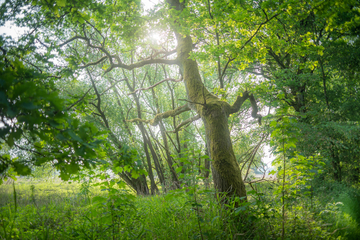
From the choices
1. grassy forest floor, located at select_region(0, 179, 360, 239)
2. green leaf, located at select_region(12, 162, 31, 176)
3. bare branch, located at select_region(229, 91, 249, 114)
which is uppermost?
bare branch, located at select_region(229, 91, 249, 114)

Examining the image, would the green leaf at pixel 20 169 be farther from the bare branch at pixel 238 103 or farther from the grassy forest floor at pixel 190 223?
the bare branch at pixel 238 103

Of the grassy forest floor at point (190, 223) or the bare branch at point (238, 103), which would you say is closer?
the grassy forest floor at point (190, 223)

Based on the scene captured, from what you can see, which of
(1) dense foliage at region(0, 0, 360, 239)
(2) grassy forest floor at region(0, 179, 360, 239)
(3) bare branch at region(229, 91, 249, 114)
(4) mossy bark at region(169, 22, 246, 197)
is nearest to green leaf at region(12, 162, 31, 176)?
(1) dense foliage at region(0, 0, 360, 239)

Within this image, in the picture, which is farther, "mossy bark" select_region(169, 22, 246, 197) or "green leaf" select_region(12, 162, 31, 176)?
"mossy bark" select_region(169, 22, 246, 197)

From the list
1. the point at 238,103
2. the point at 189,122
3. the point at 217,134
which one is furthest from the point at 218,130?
the point at 189,122

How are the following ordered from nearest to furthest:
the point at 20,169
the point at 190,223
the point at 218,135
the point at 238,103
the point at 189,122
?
the point at 20,169, the point at 190,223, the point at 218,135, the point at 238,103, the point at 189,122

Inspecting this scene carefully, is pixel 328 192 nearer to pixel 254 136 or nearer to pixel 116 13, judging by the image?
pixel 254 136

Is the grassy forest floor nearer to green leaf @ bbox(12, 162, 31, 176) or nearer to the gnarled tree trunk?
the gnarled tree trunk

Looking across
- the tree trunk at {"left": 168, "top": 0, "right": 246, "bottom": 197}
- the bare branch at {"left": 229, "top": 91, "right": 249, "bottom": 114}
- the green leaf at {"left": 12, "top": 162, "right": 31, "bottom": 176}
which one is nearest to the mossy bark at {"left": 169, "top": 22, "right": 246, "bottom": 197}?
the tree trunk at {"left": 168, "top": 0, "right": 246, "bottom": 197}

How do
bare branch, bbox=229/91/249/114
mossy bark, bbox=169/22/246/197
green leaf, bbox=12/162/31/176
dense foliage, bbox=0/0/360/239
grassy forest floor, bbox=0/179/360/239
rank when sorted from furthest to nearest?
bare branch, bbox=229/91/249/114, mossy bark, bbox=169/22/246/197, grassy forest floor, bbox=0/179/360/239, dense foliage, bbox=0/0/360/239, green leaf, bbox=12/162/31/176

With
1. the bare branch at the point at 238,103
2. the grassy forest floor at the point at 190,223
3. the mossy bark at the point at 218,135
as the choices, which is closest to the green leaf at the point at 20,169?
the grassy forest floor at the point at 190,223

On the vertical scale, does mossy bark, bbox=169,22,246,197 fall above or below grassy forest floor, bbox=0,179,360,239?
above

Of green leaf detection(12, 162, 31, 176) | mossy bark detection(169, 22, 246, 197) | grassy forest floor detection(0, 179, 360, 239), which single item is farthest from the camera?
mossy bark detection(169, 22, 246, 197)

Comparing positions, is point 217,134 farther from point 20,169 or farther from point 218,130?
point 20,169
